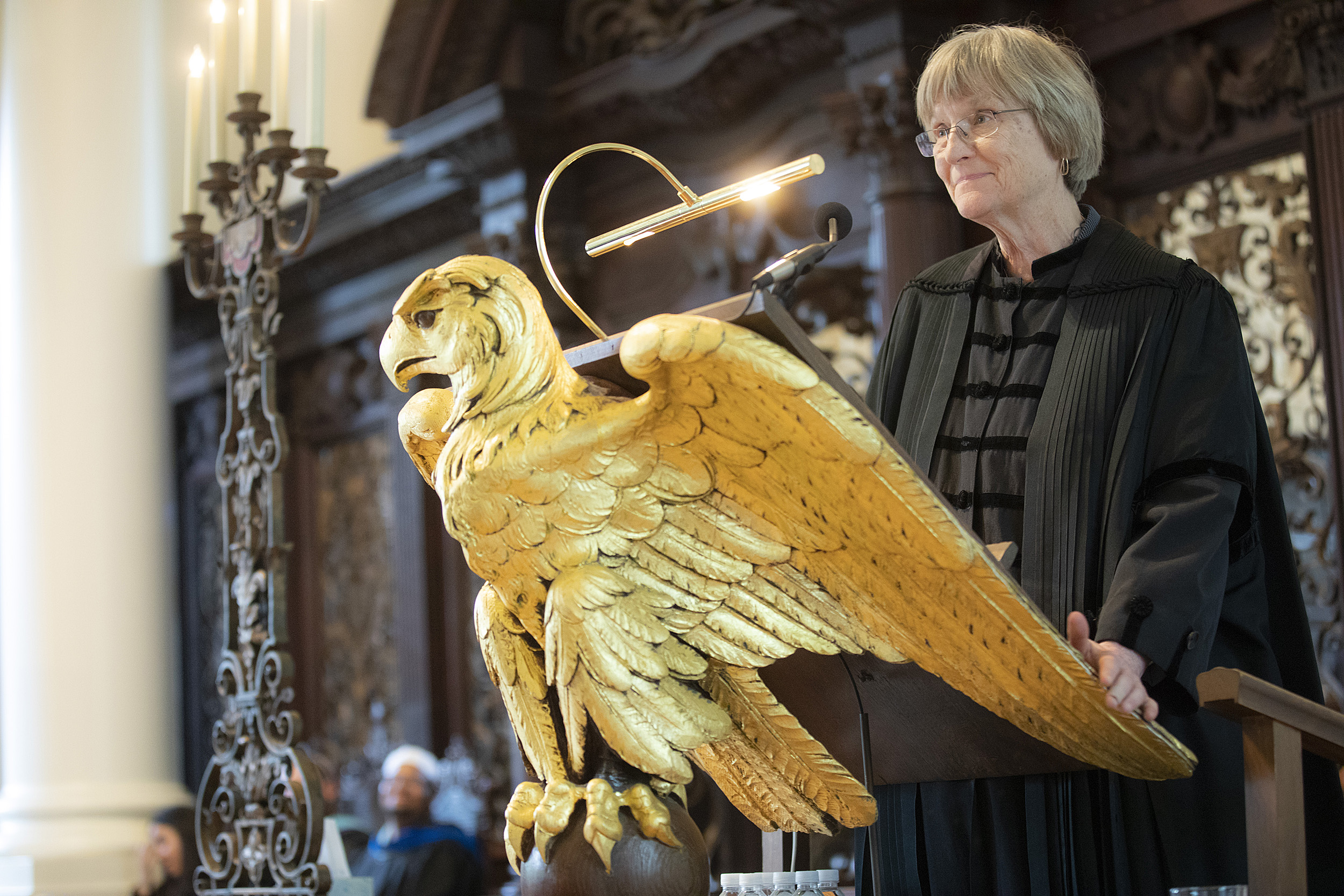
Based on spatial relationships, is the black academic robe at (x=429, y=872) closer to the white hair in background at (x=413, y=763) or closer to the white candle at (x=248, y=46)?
the white hair in background at (x=413, y=763)

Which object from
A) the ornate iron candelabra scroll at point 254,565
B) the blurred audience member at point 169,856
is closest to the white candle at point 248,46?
the ornate iron candelabra scroll at point 254,565

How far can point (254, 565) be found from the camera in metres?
3.25

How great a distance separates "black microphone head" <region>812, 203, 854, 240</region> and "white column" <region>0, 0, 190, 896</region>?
15.6 ft

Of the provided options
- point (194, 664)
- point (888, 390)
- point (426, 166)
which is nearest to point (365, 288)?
point (426, 166)

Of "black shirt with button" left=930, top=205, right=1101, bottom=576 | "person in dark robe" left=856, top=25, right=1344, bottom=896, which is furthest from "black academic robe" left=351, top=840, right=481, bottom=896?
"black shirt with button" left=930, top=205, right=1101, bottom=576

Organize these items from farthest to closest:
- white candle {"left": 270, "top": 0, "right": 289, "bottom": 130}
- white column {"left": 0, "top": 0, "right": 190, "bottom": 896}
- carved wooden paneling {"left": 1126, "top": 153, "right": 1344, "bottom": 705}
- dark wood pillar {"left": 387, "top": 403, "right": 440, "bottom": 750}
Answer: dark wood pillar {"left": 387, "top": 403, "right": 440, "bottom": 750}
white column {"left": 0, "top": 0, "right": 190, "bottom": 896}
carved wooden paneling {"left": 1126, "top": 153, "right": 1344, "bottom": 705}
white candle {"left": 270, "top": 0, "right": 289, "bottom": 130}

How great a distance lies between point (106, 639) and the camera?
5.81 m

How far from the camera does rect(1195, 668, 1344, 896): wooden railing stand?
131 centimetres

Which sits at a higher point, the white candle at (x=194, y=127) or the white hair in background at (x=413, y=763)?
the white candle at (x=194, y=127)

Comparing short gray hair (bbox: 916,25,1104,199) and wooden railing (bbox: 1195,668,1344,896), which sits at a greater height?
short gray hair (bbox: 916,25,1104,199)

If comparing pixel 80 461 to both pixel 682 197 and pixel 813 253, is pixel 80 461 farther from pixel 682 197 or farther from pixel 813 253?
pixel 813 253

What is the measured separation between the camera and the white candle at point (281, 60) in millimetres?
3045

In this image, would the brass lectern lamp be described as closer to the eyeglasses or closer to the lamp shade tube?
the lamp shade tube

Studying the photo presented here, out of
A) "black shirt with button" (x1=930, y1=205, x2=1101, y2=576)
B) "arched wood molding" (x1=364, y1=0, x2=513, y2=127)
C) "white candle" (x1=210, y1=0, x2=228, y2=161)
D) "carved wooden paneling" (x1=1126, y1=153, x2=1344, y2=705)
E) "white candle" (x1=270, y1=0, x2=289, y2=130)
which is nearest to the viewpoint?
"black shirt with button" (x1=930, y1=205, x2=1101, y2=576)
